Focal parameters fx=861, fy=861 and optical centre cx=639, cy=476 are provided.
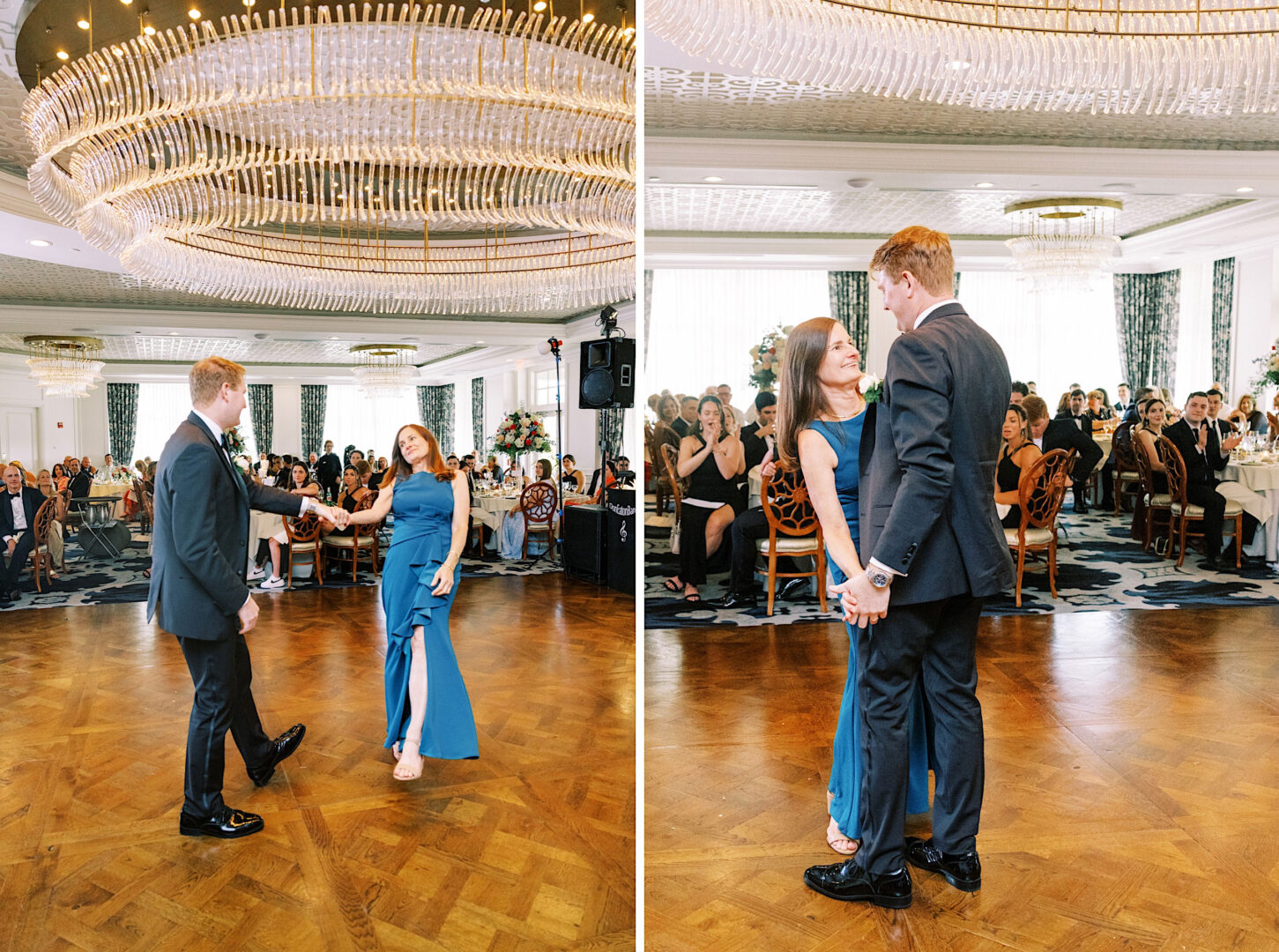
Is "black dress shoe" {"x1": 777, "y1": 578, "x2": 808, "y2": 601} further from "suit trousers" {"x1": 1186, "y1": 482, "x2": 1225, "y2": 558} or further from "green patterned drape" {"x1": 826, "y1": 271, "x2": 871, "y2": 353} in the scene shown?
"green patterned drape" {"x1": 826, "y1": 271, "x2": 871, "y2": 353}

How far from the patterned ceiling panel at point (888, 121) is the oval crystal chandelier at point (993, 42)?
2.13 metres

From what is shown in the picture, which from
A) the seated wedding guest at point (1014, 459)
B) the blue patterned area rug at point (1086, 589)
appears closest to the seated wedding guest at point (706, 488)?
the blue patterned area rug at point (1086, 589)

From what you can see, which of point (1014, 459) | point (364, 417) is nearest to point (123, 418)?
point (364, 417)

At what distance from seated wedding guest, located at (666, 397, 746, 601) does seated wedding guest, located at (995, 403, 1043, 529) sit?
1649mm

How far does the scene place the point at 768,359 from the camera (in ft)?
36.2

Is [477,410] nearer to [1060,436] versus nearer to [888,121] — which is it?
[888,121]

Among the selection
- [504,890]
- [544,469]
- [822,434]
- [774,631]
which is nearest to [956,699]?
[822,434]

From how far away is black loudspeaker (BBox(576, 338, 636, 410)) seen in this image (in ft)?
15.5

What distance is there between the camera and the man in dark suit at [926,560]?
1.90m

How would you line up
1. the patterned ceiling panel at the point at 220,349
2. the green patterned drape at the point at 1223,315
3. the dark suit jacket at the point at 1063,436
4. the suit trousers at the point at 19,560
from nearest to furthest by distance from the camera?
the patterned ceiling panel at the point at 220,349 → the suit trousers at the point at 19,560 → the dark suit jacket at the point at 1063,436 → the green patterned drape at the point at 1223,315

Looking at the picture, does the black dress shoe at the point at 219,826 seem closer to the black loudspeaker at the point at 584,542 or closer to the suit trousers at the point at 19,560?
the suit trousers at the point at 19,560

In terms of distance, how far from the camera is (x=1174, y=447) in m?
6.36

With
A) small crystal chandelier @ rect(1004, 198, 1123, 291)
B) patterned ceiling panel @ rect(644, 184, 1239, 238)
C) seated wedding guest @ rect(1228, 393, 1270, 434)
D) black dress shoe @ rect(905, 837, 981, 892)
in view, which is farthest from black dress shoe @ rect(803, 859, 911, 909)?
seated wedding guest @ rect(1228, 393, 1270, 434)

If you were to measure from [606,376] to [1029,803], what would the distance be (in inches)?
116
